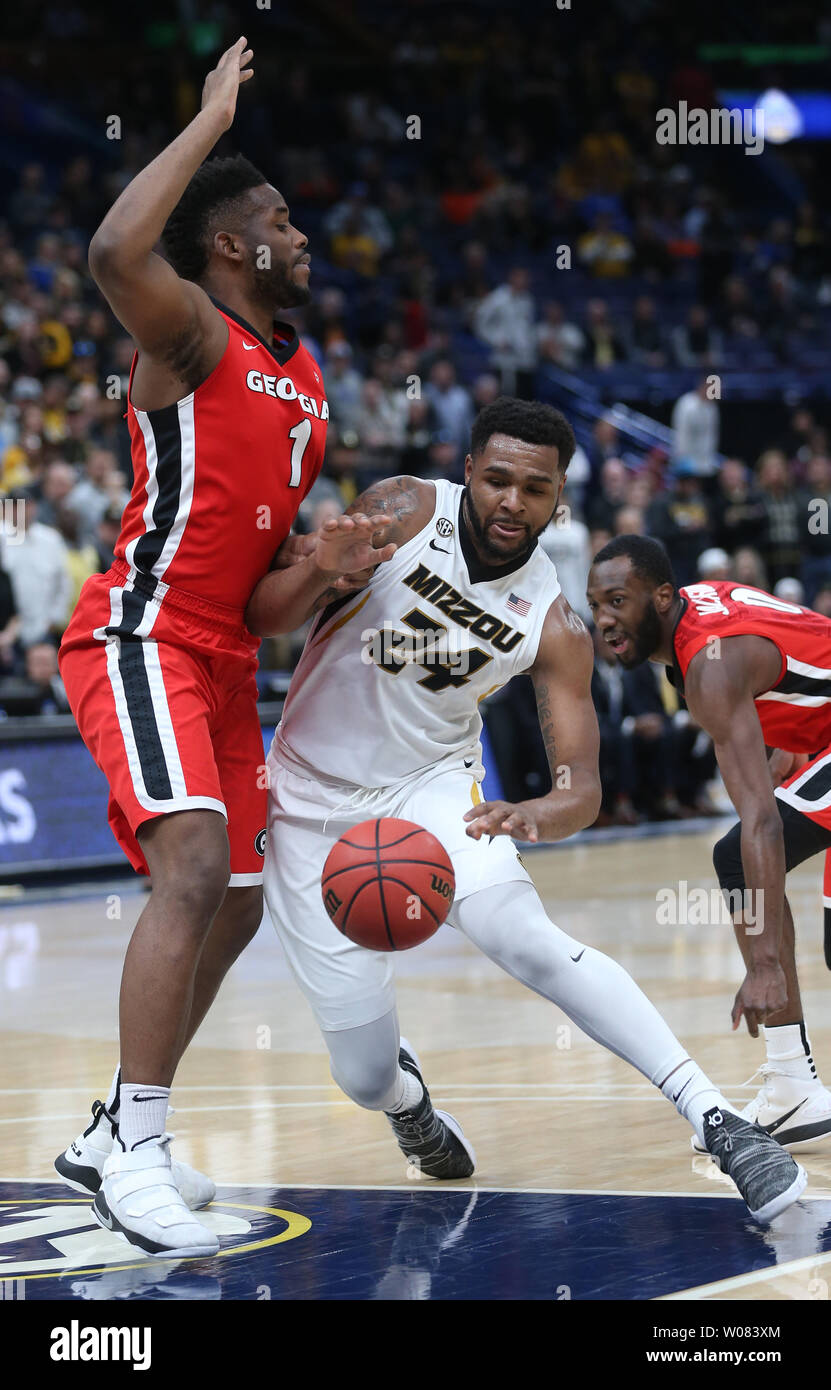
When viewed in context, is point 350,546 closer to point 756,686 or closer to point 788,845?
point 756,686

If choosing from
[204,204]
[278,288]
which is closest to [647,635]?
[278,288]

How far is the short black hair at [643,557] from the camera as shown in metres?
5.16

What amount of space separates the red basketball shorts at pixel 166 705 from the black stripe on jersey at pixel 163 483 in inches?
2.9

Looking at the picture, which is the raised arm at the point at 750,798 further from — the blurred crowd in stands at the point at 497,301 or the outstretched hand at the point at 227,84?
the blurred crowd in stands at the point at 497,301

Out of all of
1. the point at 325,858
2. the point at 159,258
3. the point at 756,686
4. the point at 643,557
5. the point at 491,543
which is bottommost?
the point at 325,858

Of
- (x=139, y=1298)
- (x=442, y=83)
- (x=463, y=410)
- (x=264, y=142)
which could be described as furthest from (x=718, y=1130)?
(x=442, y=83)

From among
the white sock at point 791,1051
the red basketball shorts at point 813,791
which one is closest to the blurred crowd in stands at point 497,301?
the red basketball shorts at point 813,791

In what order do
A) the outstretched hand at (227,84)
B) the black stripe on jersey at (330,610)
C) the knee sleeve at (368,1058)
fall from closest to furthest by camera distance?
the outstretched hand at (227,84) → the knee sleeve at (368,1058) → the black stripe on jersey at (330,610)

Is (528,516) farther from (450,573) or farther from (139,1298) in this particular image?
(139,1298)

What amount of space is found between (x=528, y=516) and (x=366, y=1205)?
69.9 inches

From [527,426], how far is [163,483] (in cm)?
94

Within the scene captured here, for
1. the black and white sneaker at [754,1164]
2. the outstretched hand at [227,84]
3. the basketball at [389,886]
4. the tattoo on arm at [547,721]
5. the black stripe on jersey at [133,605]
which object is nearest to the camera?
the black and white sneaker at [754,1164]

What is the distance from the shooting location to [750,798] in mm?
4727

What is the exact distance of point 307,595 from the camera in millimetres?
4316
